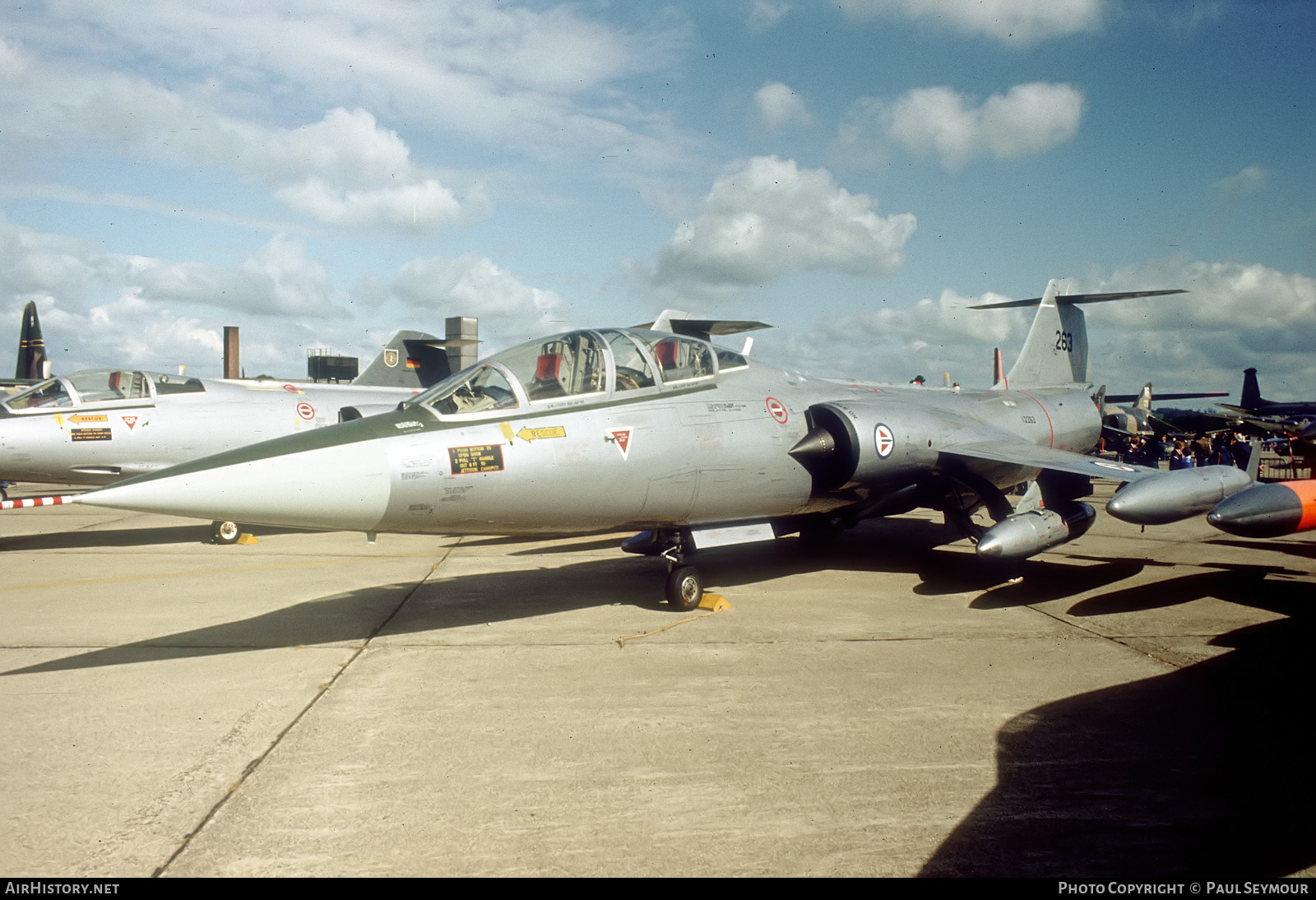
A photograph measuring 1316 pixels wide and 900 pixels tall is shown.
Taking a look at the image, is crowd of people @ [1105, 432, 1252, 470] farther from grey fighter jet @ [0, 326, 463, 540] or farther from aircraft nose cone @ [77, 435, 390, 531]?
grey fighter jet @ [0, 326, 463, 540]

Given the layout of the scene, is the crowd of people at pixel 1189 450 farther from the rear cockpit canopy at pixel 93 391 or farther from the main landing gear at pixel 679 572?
the rear cockpit canopy at pixel 93 391

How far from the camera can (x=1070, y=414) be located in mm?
11352

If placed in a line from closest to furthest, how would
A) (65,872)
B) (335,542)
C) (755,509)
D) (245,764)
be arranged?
(65,872), (245,764), (755,509), (335,542)

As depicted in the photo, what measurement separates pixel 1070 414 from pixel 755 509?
6.34 metres

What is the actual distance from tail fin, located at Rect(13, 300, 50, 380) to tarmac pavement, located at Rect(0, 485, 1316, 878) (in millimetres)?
48170

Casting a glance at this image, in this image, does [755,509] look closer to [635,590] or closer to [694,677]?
[635,590]

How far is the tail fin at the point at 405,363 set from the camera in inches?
812

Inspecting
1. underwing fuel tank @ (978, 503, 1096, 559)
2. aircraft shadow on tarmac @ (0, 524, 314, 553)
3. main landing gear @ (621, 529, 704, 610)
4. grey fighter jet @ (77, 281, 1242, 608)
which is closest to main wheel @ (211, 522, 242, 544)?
aircraft shadow on tarmac @ (0, 524, 314, 553)

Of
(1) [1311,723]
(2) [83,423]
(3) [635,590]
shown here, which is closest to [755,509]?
(3) [635,590]

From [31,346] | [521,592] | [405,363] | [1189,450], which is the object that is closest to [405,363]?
[405,363]

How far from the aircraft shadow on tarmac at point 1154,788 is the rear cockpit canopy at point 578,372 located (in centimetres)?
373

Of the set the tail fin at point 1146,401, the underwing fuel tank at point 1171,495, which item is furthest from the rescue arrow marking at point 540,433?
the tail fin at point 1146,401

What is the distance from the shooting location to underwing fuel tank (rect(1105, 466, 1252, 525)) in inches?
275

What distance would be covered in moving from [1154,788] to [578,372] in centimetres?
454
